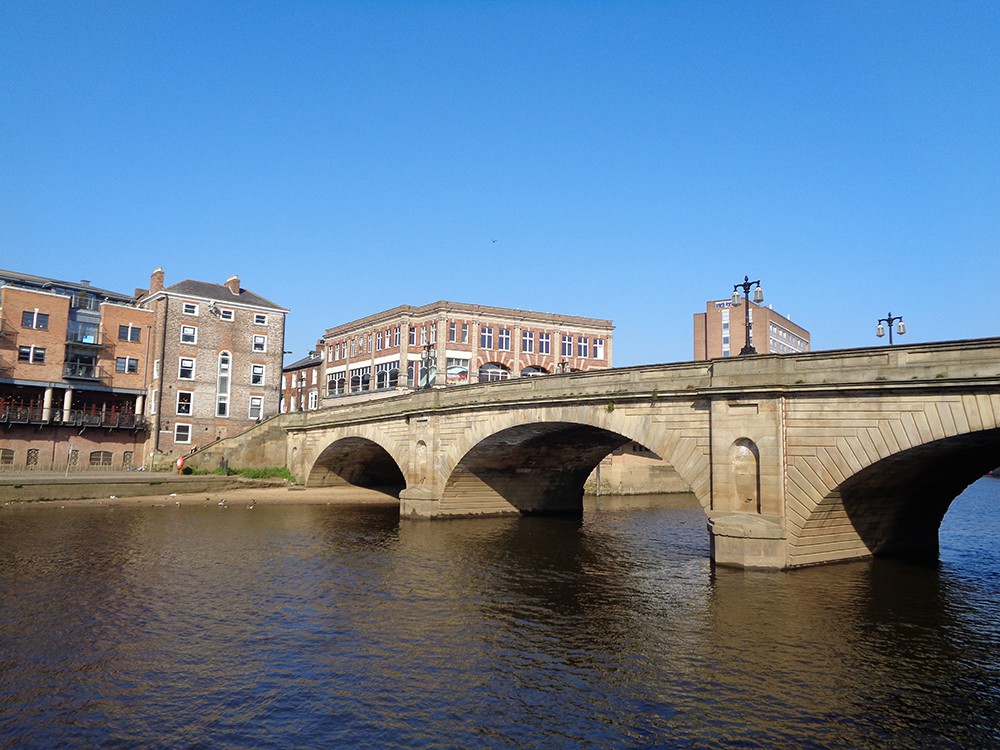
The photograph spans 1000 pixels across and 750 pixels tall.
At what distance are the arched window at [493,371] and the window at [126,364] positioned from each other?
3180 centimetres

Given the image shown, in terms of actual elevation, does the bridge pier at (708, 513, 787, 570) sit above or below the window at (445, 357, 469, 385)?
below

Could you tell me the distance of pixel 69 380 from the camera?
59062 millimetres

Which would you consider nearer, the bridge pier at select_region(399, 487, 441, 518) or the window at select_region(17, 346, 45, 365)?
the bridge pier at select_region(399, 487, 441, 518)

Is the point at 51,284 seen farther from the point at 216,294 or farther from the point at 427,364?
the point at 427,364

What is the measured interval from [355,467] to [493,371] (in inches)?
664

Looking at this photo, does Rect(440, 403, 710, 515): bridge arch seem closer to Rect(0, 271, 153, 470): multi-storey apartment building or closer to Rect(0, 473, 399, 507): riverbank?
Rect(0, 473, 399, 507): riverbank

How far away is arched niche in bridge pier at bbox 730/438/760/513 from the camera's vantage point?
2342 cm

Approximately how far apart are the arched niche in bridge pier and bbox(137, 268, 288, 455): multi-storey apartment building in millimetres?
53089

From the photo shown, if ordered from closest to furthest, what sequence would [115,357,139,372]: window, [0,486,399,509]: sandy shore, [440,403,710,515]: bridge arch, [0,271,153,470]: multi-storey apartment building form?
[440,403,710,515]: bridge arch < [0,486,399,509]: sandy shore < [0,271,153,470]: multi-storey apartment building < [115,357,139,372]: window

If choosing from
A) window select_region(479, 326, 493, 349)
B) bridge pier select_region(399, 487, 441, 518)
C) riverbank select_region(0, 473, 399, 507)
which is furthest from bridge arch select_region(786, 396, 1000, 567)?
window select_region(479, 326, 493, 349)

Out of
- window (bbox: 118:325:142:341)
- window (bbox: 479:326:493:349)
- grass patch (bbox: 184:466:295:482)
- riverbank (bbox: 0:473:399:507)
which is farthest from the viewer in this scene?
window (bbox: 479:326:493:349)

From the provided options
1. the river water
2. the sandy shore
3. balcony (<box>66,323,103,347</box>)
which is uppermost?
balcony (<box>66,323,103,347</box>)

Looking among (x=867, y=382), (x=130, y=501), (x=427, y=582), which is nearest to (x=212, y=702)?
(x=427, y=582)

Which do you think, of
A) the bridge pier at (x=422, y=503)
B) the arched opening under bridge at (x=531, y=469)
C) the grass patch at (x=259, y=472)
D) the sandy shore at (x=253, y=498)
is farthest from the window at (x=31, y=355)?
the arched opening under bridge at (x=531, y=469)
